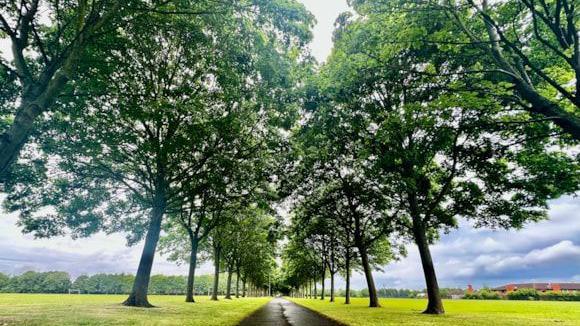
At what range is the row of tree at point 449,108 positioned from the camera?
37.6ft

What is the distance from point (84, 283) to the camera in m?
A: 142

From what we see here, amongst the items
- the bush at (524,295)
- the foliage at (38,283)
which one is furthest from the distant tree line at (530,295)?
the foliage at (38,283)

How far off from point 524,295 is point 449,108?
7159 centimetres

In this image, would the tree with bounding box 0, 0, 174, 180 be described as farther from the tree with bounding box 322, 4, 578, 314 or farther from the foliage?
the foliage

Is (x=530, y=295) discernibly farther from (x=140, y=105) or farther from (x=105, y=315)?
(x=140, y=105)

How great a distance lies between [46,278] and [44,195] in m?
141

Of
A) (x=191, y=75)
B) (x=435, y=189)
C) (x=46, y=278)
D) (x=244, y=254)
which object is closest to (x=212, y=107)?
(x=191, y=75)

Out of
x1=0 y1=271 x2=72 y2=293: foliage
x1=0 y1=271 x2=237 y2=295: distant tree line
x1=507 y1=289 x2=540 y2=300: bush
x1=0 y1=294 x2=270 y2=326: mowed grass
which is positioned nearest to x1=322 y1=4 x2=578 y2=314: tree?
x1=0 y1=294 x2=270 y2=326: mowed grass

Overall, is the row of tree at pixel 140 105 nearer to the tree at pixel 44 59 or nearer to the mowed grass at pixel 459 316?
the tree at pixel 44 59

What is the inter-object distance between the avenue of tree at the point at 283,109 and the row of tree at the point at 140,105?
0.09 m

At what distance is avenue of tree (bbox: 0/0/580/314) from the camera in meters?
11.3

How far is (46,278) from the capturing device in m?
131

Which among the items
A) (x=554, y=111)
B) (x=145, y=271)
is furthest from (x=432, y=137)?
→ (x=145, y=271)

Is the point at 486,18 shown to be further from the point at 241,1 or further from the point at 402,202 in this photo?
the point at 402,202
